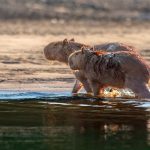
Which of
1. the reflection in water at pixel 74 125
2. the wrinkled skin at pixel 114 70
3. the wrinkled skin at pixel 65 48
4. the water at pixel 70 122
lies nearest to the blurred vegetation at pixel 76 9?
the wrinkled skin at pixel 65 48

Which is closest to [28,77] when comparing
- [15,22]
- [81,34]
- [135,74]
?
[135,74]

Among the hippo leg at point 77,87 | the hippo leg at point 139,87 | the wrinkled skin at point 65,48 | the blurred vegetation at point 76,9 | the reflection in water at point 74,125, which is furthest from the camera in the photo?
the blurred vegetation at point 76,9

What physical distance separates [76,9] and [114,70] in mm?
24752

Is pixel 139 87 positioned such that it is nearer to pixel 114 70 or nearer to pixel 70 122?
pixel 114 70

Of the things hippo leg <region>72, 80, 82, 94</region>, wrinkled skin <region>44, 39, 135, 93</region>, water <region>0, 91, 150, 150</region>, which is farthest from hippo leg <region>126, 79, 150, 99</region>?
wrinkled skin <region>44, 39, 135, 93</region>

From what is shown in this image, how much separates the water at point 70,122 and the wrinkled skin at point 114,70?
293 millimetres

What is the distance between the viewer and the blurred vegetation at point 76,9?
34.5 meters

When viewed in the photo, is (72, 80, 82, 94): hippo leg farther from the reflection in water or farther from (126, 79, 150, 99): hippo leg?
(126, 79, 150, 99): hippo leg

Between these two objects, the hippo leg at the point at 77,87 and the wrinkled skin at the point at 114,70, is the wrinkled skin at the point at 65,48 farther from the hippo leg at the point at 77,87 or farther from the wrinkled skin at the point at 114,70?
the wrinkled skin at the point at 114,70

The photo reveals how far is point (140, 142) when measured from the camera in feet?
30.2

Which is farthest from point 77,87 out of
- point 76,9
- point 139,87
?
point 76,9

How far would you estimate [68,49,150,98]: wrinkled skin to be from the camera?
11703 mm

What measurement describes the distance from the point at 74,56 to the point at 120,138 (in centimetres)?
380

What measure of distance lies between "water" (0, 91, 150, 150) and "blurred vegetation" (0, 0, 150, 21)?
20.6 meters
